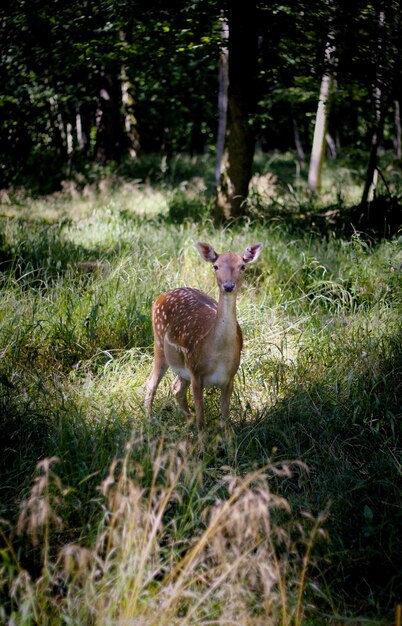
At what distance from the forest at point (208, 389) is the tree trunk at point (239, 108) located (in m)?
0.02

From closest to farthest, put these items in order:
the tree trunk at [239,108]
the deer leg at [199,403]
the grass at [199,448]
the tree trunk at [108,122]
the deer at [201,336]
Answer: the grass at [199,448] → the deer at [201,336] → the deer leg at [199,403] → the tree trunk at [239,108] → the tree trunk at [108,122]

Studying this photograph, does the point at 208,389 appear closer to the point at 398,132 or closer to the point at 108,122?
the point at 108,122

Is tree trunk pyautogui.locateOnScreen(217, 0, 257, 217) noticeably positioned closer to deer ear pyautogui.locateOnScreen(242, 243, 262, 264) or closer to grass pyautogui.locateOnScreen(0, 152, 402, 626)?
grass pyautogui.locateOnScreen(0, 152, 402, 626)

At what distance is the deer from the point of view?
3752 mm

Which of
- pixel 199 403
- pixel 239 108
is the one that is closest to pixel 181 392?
pixel 199 403

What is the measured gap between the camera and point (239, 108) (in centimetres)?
775

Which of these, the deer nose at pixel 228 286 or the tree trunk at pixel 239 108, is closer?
the deer nose at pixel 228 286

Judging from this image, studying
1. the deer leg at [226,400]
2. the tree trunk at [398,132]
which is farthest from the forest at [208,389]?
the tree trunk at [398,132]

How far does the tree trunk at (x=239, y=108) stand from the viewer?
7.00m

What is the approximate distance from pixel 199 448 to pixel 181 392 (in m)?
1.01

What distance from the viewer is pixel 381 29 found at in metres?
6.95

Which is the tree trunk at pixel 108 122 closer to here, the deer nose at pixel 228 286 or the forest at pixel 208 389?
the forest at pixel 208 389

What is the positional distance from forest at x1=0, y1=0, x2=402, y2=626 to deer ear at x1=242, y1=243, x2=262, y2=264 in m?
0.97

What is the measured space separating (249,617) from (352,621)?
0.51 meters
